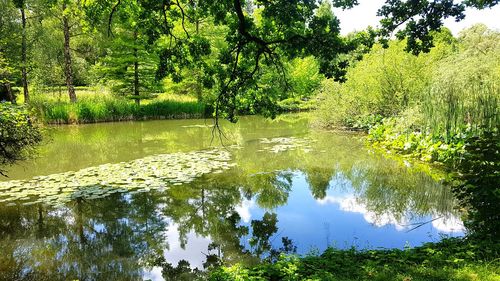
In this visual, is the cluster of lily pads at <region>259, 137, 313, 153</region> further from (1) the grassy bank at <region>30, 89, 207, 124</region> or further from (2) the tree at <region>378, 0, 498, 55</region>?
(1) the grassy bank at <region>30, 89, 207, 124</region>

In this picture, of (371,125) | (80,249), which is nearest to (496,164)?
(80,249)

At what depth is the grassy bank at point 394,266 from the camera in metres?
3.36

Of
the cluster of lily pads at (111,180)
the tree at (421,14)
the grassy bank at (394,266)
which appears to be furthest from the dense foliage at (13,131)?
the tree at (421,14)

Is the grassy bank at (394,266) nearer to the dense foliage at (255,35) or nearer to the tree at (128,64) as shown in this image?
the dense foliage at (255,35)

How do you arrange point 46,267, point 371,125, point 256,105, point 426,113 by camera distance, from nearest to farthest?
point 46,267 → point 256,105 → point 426,113 → point 371,125

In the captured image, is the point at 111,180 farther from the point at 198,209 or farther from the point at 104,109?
the point at 104,109

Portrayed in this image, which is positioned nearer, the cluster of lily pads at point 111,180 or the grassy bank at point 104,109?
the cluster of lily pads at point 111,180

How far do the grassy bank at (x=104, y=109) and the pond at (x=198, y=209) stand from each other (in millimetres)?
7887

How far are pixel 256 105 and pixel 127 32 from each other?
710 inches

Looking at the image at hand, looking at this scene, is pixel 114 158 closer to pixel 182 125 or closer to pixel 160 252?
pixel 160 252

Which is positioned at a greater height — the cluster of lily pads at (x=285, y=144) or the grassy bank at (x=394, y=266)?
the grassy bank at (x=394, y=266)

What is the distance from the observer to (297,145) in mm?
13906

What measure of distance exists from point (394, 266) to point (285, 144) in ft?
34.7

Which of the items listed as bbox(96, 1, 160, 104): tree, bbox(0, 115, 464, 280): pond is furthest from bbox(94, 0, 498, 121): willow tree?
bbox(96, 1, 160, 104): tree
